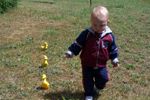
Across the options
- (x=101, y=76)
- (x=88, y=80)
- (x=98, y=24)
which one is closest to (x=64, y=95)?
(x=88, y=80)

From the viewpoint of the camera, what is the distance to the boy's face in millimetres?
4805

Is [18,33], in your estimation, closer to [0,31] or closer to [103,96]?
[0,31]

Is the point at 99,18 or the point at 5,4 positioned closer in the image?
the point at 99,18

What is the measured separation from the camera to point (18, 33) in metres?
8.87

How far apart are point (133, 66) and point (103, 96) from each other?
1.41 meters

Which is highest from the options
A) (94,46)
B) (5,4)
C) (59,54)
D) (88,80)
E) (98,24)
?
(98,24)

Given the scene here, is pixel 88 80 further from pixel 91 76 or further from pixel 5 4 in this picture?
pixel 5 4

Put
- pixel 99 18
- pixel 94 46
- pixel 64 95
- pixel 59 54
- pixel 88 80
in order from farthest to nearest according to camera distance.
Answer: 1. pixel 59 54
2. pixel 64 95
3. pixel 88 80
4. pixel 94 46
5. pixel 99 18

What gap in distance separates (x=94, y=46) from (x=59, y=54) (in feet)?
7.43

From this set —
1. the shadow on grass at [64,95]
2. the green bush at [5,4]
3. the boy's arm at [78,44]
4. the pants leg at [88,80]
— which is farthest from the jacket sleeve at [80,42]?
the green bush at [5,4]

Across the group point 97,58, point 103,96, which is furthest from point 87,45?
point 103,96

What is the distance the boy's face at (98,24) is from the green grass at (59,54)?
3.24 feet

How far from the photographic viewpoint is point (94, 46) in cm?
500

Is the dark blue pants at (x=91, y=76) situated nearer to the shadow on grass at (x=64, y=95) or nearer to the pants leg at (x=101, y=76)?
the pants leg at (x=101, y=76)
